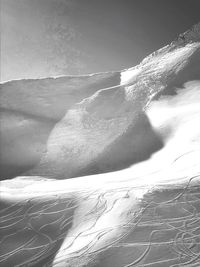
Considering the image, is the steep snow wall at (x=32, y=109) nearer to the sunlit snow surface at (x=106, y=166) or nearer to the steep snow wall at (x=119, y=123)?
the sunlit snow surface at (x=106, y=166)

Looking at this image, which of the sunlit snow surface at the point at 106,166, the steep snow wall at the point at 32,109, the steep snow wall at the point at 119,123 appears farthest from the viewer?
the steep snow wall at the point at 32,109

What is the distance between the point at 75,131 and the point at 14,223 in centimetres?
197

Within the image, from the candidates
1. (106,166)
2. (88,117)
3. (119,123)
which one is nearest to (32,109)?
(88,117)

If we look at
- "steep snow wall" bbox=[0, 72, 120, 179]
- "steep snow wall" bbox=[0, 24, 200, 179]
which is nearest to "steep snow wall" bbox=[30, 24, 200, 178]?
"steep snow wall" bbox=[0, 24, 200, 179]

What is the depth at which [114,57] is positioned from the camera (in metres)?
10.1

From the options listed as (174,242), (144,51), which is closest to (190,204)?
(174,242)

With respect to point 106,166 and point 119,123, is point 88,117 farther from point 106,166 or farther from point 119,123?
point 106,166

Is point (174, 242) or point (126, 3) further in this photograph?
point (126, 3)

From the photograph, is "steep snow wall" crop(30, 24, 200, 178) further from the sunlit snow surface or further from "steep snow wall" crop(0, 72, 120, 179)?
"steep snow wall" crop(0, 72, 120, 179)

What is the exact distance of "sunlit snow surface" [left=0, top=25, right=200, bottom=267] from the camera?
2.28 meters

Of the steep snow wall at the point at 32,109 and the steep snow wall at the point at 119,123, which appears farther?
the steep snow wall at the point at 32,109

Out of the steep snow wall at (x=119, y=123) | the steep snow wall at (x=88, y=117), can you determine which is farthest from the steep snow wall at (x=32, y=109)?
the steep snow wall at (x=119, y=123)

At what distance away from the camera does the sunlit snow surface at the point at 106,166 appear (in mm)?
2279

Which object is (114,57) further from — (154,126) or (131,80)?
(154,126)
